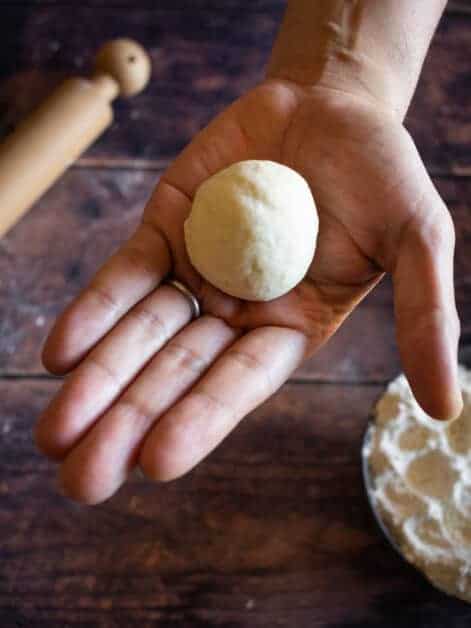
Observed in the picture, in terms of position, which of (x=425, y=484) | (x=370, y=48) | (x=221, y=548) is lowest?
(x=221, y=548)

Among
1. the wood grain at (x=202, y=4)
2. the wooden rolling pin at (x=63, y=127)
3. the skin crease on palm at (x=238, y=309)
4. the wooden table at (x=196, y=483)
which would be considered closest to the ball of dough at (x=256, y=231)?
the skin crease on palm at (x=238, y=309)

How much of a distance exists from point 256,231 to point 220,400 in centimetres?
24

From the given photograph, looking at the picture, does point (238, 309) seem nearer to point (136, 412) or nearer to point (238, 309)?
point (238, 309)

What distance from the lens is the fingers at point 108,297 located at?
882 mm

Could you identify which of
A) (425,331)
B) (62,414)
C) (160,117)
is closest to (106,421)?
(62,414)

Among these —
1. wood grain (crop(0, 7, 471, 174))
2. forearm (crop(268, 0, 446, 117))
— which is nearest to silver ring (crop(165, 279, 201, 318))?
forearm (crop(268, 0, 446, 117))

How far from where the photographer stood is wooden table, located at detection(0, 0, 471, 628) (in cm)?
111

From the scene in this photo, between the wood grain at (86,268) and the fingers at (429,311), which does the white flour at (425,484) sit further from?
the fingers at (429,311)

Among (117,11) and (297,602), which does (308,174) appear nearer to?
(297,602)

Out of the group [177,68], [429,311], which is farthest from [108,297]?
[177,68]

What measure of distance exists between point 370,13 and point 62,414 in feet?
2.65

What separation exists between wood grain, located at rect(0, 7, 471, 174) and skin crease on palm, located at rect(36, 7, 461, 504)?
0.44 meters

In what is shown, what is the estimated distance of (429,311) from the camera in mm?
781

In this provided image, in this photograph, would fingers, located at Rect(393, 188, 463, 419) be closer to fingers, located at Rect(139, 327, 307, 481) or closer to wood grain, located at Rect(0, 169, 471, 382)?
fingers, located at Rect(139, 327, 307, 481)
